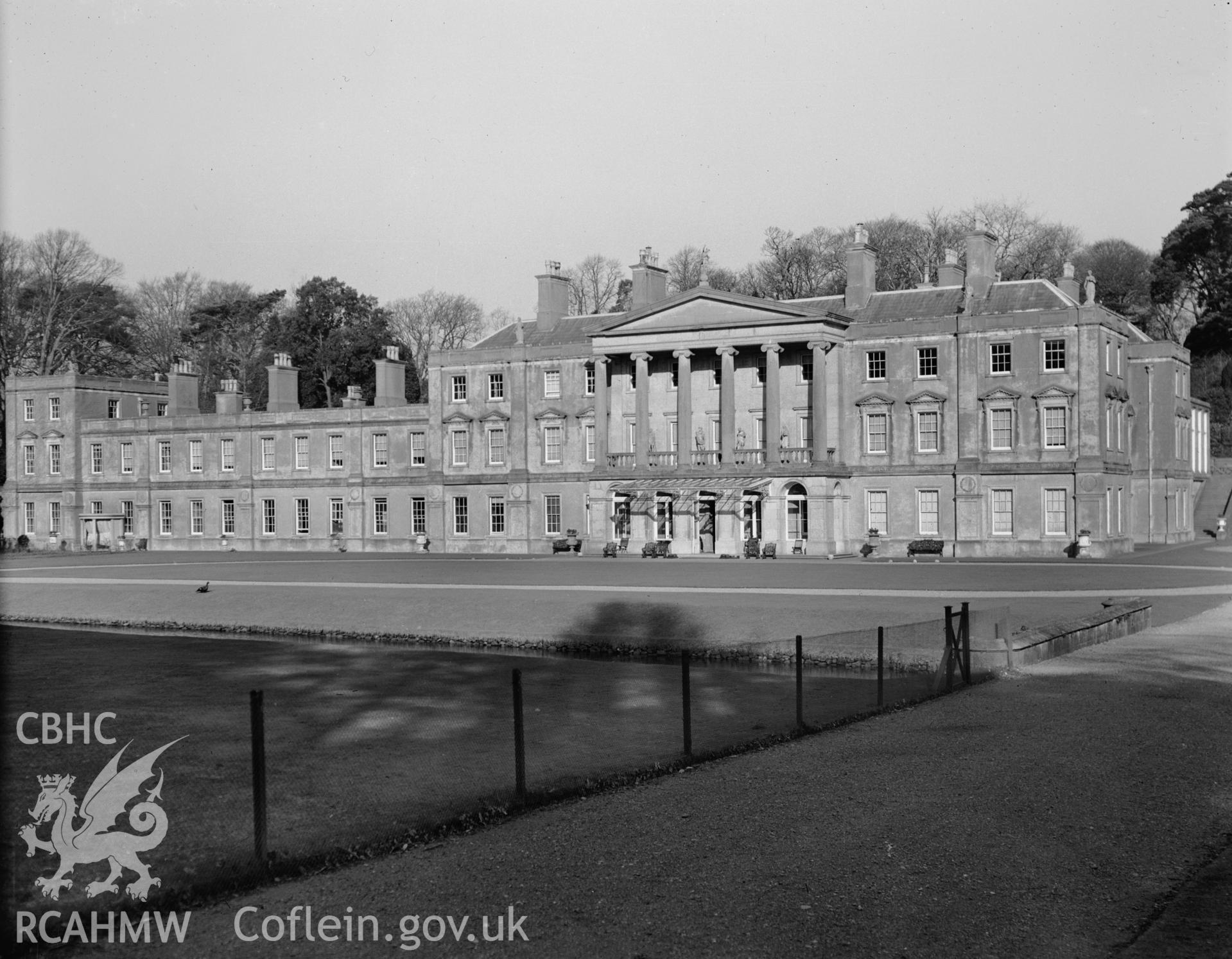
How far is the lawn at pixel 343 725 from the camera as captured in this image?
10.1 m

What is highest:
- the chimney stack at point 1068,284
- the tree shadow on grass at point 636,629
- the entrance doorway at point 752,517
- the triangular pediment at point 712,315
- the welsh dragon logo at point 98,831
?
the chimney stack at point 1068,284

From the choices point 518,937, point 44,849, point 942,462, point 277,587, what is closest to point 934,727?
point 518,937

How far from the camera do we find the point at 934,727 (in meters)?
14.4

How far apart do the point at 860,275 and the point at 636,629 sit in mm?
35409

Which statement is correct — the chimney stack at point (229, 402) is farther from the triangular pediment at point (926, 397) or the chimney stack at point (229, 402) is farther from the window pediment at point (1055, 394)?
the window pediment at point (1055, 394)

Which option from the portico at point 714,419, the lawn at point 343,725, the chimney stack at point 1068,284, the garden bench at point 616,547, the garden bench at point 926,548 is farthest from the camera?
the chimney stack at point 1068,284

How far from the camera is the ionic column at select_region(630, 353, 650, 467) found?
5891cm

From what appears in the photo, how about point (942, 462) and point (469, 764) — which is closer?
point (469, 764)

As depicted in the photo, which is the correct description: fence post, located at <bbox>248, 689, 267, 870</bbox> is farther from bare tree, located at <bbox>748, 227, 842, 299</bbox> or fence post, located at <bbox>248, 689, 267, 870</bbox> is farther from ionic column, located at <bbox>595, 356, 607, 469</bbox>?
bare tree, located at <bbox>748, 227, 842, 299</bbox>

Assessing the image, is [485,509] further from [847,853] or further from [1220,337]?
[847,853]

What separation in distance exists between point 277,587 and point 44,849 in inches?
1106

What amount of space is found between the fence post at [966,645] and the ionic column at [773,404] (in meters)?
37.2

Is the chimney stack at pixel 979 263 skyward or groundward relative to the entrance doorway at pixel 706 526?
skyward

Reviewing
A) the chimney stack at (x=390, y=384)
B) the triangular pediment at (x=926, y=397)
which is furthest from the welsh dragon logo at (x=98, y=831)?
the chimney stack at (x=390, y=384)
